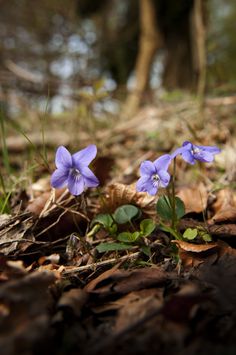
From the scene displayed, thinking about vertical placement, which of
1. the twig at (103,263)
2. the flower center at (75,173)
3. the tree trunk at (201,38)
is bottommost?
the twig at (103,263)

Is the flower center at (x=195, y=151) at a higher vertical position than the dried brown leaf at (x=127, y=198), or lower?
higher


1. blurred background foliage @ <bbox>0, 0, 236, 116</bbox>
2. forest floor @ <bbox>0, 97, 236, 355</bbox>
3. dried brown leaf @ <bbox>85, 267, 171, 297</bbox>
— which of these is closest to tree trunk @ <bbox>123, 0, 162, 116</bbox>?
blurred background foliage @ <bbox>0, 0, 236, 116</bbox>

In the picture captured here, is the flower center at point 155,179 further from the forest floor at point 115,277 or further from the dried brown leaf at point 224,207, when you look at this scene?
the dried brown leaf at point 224,207

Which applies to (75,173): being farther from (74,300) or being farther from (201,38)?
(201,38)

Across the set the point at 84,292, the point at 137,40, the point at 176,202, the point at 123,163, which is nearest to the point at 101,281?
the point at 84,292

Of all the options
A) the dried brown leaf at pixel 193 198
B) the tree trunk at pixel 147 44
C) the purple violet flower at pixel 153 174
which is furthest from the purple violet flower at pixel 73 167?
the tree trunk at pixel 147 44
